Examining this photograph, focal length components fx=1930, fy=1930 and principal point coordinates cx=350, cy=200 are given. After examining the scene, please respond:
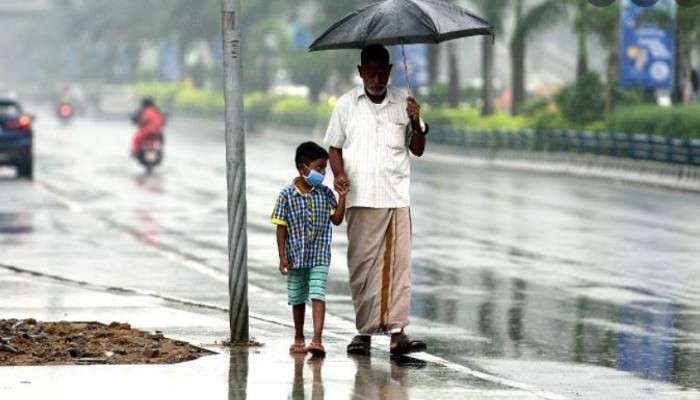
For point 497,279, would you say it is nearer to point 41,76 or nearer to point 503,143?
point 503,143

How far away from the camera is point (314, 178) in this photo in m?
11.9

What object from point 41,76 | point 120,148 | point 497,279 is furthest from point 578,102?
point 41,76

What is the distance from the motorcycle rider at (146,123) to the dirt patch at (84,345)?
30110 millimetres

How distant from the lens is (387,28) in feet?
39.7

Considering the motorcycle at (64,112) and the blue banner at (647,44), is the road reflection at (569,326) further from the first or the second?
the motorcycle at (64,112)

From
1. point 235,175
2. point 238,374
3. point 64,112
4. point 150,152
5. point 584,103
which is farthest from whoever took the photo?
point 64,112

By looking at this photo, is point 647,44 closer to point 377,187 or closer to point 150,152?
point 150,152

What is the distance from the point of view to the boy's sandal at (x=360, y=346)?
40.0ft

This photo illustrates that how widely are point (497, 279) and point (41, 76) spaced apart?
517 feet

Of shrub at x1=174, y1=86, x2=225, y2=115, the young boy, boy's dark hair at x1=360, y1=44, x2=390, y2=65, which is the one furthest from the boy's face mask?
shrub at x1=174, y1=86, x2=225, y2=115

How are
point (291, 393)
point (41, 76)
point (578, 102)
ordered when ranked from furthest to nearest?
point (41, 76) → point (578, 102) → point (291, 393)

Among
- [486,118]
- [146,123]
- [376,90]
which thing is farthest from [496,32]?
[376,90]

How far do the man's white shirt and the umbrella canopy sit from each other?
0.36 metres

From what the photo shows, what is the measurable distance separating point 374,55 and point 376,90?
23cm
